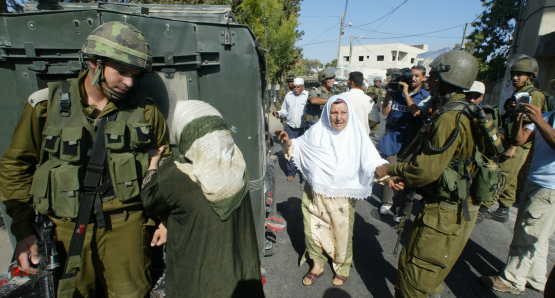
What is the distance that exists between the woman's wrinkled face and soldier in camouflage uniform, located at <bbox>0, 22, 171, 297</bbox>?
1414 mm

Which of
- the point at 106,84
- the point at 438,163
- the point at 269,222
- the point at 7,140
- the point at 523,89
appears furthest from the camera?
the point at 269,222

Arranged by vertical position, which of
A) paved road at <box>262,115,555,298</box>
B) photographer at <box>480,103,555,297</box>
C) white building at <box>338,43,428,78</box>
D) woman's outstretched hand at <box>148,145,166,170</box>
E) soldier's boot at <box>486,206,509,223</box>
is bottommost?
paved road at <box>262,115,555,298</box>

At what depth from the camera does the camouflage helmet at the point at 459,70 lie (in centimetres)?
200

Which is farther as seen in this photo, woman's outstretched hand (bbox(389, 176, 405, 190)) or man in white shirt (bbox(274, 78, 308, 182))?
man in white shirt (bbox(274, 78, 308, 182))

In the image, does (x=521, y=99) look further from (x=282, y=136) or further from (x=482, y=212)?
(x=282, y=136)

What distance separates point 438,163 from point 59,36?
99.9 inches

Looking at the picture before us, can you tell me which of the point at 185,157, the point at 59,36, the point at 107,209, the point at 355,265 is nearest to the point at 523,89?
the point at 355,265

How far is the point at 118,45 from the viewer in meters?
1.59

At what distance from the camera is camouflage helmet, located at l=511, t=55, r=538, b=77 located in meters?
2.81

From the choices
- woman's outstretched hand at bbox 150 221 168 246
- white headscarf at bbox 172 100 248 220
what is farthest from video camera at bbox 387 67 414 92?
woman's outstretched hand at bbox 150 221 168 246

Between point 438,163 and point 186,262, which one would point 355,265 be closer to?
point 438,163

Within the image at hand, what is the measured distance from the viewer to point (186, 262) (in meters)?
1.43

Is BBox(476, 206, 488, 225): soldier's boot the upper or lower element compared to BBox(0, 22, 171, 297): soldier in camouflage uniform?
lower

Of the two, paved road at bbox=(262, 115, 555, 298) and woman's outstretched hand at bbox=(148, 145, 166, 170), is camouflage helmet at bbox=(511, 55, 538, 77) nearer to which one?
paved road at bbox=(262, 115, 555, 298)
